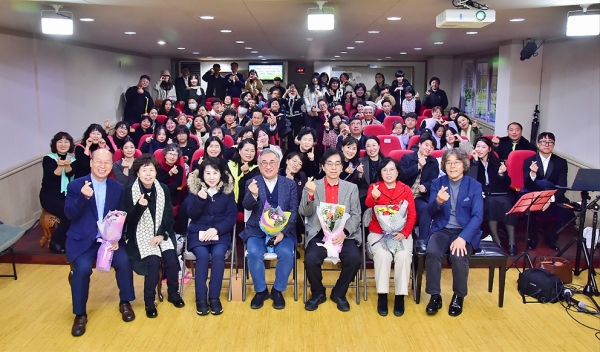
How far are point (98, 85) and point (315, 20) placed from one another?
20.2ft

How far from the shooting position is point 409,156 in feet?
19.1

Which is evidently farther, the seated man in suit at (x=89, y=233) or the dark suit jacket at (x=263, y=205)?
the dark suit jacket at (x=263, y=205)

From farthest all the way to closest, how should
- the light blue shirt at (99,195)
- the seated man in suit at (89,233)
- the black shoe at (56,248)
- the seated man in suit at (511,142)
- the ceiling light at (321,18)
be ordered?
1. the seated man in suit at (511,142)
2. the black shoe at (56,248)
3. the ceiling light at (321,18)
4. the light blue shirt at (99,195)
5. the seated man in suit at (89,233)

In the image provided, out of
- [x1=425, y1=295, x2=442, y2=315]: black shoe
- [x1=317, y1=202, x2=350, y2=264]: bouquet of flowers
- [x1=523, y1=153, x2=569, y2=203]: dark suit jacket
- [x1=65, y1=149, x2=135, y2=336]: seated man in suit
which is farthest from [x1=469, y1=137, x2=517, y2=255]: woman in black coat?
[x1=65, y1=149, x2=135, y2=336]: seated man in suit

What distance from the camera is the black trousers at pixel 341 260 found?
471 centimetres

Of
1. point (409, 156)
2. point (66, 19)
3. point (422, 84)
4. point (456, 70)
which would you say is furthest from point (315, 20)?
point (422, 84)

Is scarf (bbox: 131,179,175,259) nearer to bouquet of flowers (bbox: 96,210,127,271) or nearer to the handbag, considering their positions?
bouquet of flowers (bbox: 96,210,127,271)

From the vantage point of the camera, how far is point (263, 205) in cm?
490

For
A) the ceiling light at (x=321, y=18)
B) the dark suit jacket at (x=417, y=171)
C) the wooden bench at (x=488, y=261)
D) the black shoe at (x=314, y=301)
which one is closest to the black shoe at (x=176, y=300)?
the black shoe at (x=314, y=301)

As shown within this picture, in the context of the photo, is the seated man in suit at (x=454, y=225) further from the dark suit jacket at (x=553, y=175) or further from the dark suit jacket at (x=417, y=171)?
the dark suit jacket at (x=553, y=175)

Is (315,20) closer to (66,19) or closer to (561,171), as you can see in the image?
(66,19)

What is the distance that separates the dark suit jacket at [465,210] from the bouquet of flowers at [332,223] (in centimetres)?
80

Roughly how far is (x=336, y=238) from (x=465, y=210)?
1153 mm

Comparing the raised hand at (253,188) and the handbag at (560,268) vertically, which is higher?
the raised hand at (253,188)
